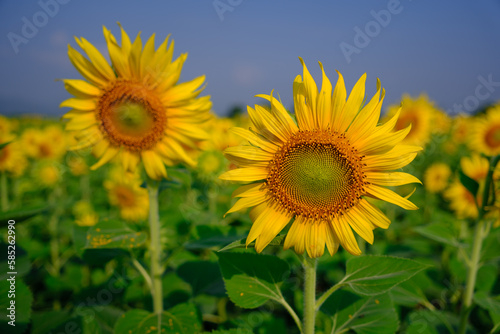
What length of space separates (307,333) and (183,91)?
1610 millimetres

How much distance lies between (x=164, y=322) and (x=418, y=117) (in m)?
5.16

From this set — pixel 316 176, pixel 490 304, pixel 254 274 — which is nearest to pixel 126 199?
pixel 254 274

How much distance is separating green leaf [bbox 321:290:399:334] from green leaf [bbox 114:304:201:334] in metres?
0.80

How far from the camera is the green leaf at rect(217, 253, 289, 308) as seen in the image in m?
1.78

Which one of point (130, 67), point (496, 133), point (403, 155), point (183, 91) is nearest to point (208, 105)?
point (183, 91)

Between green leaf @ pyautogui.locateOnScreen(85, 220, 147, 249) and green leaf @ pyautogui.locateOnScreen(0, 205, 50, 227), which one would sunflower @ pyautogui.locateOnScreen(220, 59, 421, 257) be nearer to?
green leaf @ pyautogui.locateOnScreen(85, 220, 147, 249)

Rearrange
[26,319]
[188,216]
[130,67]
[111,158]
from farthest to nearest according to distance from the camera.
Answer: [188,216]
[111,158]
[130,67]
[26,319]

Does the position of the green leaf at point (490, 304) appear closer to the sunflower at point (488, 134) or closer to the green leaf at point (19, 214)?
the green leaf at point (19, 214)

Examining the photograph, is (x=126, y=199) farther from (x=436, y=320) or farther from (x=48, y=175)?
(x=436, y=320)

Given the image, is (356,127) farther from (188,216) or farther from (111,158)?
(188,216)

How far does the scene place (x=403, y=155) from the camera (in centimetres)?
145

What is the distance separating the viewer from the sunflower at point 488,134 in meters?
5.18

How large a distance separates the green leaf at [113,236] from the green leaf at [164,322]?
1.48 feet

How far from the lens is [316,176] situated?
160 centimetres
